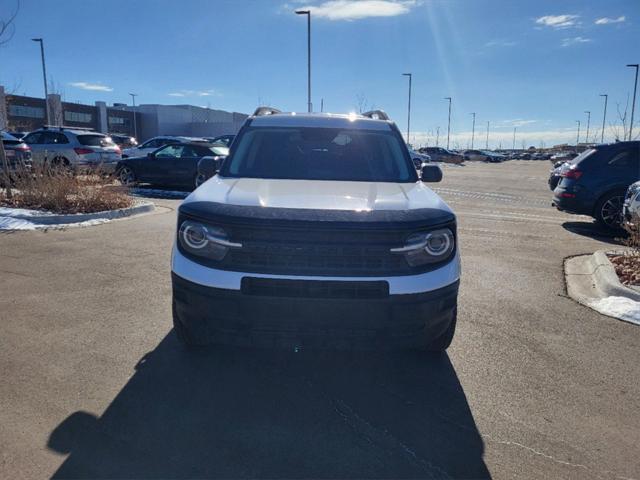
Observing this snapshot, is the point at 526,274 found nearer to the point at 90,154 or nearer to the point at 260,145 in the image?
the point at 260,145

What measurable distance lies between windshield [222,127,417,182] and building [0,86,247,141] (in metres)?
61.4

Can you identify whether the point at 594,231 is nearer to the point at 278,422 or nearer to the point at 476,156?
the point at 278,422

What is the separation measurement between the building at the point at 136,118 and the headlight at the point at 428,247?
63413 millimetres

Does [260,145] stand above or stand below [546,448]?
above

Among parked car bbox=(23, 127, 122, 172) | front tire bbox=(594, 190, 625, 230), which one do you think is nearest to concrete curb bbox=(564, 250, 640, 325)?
front tire bbox=(594, 190, 625, 230)

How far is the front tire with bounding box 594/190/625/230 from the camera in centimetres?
934

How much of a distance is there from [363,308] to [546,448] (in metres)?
1.24

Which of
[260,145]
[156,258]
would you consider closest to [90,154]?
[156,258]

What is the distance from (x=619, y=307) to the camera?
4.82m

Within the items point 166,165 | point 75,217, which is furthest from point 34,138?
point 75,217

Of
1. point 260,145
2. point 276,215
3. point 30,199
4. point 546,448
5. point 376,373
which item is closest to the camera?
point 546,448

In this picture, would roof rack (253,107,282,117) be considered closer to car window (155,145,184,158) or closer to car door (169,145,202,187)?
car door (169,145,202,187)

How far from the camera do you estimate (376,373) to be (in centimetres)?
347

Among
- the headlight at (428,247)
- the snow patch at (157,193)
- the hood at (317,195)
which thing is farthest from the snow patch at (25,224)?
the headlight at (428,247)
